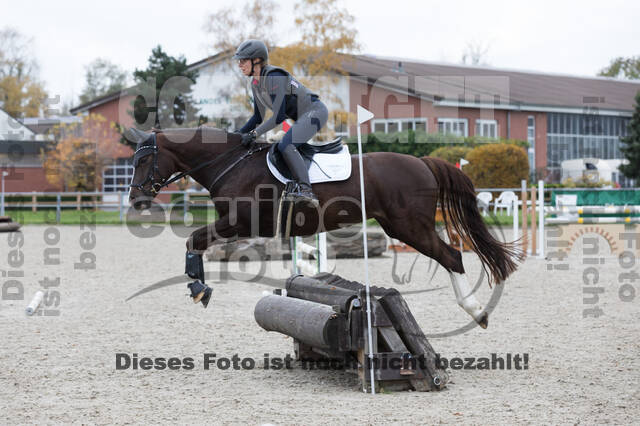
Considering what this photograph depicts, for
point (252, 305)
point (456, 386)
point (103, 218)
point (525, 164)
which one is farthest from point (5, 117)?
point (456, 386)

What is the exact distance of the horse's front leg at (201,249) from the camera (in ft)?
15.6

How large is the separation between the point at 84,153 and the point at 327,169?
2585 cm

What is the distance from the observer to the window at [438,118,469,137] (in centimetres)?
2717

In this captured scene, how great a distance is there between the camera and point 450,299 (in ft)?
26.5

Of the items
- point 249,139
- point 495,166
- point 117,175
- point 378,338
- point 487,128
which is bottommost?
point 378,338

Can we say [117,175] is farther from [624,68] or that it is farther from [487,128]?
[624,68]

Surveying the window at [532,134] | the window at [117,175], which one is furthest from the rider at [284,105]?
the window at [117,175]

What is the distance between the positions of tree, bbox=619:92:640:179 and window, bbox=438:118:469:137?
28.1ft

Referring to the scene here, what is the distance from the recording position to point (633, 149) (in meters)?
31.7

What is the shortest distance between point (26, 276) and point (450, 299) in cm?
622

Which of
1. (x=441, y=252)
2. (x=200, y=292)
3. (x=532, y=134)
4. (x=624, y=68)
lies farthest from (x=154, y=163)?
(x=624, y=68)

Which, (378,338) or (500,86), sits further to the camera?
(500,86)

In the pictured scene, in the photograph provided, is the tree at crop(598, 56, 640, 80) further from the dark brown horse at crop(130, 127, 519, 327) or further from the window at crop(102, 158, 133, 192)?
the dark brown horse at crop(130, 127, 519, 327)

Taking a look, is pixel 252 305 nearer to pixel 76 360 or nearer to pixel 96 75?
pixel 76 360
